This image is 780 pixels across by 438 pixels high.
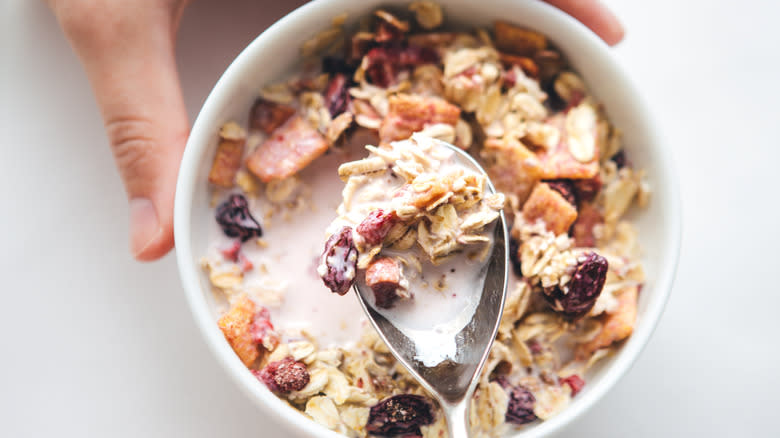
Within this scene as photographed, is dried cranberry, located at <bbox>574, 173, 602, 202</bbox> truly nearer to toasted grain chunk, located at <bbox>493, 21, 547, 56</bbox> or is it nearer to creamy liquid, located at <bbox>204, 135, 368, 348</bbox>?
toasted grain chunk, located at <bbox>493, 21, 547, 56</bbox>

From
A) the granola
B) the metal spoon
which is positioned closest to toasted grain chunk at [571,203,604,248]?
the granola

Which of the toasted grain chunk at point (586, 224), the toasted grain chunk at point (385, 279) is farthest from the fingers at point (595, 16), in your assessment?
the toasted grain chunk at point (385, 279)

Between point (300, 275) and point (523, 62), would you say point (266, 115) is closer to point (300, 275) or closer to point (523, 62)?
point (300, 275)

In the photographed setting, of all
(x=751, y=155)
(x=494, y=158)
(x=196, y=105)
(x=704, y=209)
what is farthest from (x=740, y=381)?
(x=196, y=105)

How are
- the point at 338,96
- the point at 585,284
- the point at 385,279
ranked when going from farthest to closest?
1. the point at 338,96
2. the point at 585,284
3. the point at 385,279

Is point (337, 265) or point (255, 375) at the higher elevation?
point (337, 265)

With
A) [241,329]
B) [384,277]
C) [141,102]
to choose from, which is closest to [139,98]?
[141,102]

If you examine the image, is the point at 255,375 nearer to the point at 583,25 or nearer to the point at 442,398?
the point at 442,398
